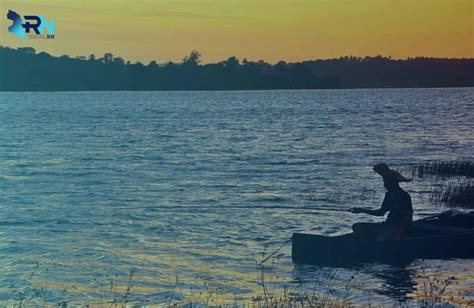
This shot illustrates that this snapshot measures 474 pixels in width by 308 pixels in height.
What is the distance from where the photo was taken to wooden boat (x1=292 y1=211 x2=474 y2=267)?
728 inches

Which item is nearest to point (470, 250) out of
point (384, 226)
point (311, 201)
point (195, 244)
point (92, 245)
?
point (384, 226)

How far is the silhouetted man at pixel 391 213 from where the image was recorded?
17.8 meters

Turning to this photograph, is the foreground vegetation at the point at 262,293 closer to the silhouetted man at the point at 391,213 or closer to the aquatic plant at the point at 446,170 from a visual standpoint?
the silhouetted man at the point at 391,213

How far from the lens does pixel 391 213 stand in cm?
1833

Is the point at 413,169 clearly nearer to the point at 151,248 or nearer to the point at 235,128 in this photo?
the point at 151,248

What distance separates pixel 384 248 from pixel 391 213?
0.84 m

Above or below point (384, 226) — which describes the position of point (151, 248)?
below

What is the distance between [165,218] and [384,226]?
415 inches

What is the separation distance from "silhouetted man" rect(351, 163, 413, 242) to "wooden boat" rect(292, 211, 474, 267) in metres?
0.18

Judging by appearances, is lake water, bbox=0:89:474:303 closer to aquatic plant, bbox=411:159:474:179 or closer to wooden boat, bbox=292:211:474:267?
wooden boat, bbox=292:211:474:267

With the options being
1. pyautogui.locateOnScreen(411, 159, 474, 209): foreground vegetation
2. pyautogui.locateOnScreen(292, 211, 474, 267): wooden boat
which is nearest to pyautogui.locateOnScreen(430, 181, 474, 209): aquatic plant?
pyautogui.locateOnScreen(411, 159, 474, 209): foreground vegetation

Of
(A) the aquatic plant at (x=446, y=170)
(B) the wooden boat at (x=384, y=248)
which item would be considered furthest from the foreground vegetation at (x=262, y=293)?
(A) the aquatic plant at (x=446, y=170)

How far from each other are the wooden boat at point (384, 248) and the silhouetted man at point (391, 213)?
18cm

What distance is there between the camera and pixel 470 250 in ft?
63.1
